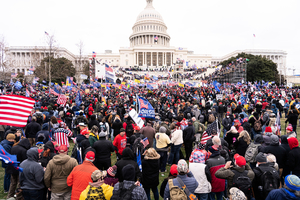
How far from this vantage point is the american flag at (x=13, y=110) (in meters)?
4.93

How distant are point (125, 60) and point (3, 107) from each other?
73.0 metres

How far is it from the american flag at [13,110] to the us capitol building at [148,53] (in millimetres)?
62547

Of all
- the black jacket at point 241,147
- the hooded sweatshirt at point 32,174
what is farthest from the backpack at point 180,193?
the black jacket at point 241,147

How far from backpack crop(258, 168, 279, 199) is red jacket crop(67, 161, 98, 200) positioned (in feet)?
9.89

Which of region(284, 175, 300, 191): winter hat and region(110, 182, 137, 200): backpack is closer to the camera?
region(284, 175, 300, 191): winter hat

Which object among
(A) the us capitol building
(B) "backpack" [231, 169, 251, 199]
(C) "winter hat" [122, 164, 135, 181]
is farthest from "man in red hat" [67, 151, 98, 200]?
(A) the us capitol building

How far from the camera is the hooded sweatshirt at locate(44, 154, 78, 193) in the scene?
3.50m

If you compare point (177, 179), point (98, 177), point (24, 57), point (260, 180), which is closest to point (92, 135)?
point (98, 177)

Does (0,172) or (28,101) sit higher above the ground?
(28,101)

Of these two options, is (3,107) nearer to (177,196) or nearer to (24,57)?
(177,196)

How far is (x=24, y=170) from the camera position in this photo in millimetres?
3527

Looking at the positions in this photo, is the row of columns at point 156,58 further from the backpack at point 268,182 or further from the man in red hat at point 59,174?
the backpack at point 268,182

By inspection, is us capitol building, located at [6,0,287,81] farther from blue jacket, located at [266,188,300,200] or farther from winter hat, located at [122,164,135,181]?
blue jacket, located at [266,188,300,200]

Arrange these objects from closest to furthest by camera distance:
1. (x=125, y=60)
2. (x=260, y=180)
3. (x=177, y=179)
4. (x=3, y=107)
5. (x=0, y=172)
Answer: (x=177, y=179) < (x=260, y=180) < (x=3, y=107) < (x=0, y=172) < (x=125, y=60)
